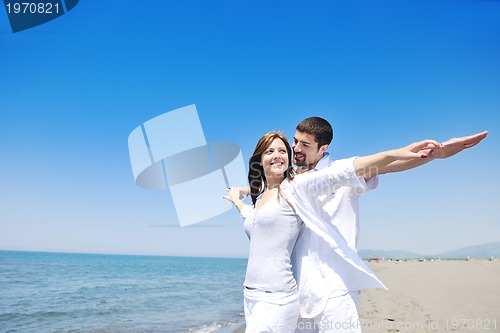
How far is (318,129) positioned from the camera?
261cm

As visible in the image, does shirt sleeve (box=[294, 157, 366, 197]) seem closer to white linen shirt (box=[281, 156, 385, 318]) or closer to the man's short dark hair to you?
white linen shirt (box=[281, 156, 385, 318])

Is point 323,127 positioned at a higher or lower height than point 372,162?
higher

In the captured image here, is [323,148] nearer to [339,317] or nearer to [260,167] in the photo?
[260,167]

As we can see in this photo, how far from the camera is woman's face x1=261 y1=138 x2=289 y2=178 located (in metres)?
2.46

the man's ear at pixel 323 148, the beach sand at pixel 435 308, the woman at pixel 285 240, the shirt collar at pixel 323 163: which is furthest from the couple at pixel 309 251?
the beach sand at pixel 435 308

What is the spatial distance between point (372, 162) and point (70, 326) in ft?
35.0

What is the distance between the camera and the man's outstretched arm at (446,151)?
6.04ft

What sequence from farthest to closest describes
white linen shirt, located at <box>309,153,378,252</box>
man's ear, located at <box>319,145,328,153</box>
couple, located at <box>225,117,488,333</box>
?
man's ear, located at <box>319,145,328,153</box> → white linen shirt, located at <box>309,153,378,252</box> → couple, located at <box>225,117,488,333</box>

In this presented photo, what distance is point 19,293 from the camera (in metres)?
17.6

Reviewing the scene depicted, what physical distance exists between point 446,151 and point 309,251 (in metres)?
0.95

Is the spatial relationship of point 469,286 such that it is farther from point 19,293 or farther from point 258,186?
point 19,293

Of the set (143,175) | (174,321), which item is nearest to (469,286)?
(174,321)

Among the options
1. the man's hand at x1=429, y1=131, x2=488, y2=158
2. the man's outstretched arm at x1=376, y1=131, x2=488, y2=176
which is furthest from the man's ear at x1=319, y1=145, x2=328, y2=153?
the man's hand at x1=429, y1=131, x2=488, y2=158

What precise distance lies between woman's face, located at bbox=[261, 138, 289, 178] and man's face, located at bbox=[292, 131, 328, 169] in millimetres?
212
